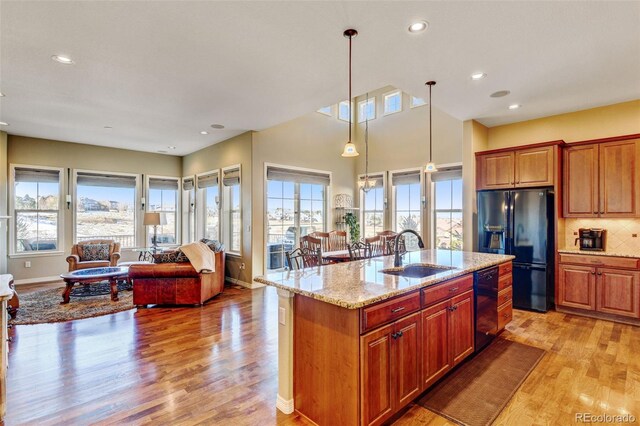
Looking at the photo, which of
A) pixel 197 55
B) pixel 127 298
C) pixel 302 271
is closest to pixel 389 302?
pixel 302 271

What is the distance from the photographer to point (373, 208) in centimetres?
774

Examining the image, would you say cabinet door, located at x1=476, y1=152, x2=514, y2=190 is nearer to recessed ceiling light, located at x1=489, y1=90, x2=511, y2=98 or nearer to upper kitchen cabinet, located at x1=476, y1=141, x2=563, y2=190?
upper kitchen cabinet, located at x1=476, y1=141, x2=563, y2=190

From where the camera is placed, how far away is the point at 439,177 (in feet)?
21.0

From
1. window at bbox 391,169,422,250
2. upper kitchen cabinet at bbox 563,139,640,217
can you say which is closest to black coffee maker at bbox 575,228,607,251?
upper kitchen cabinet at bbox 563,139,640,217

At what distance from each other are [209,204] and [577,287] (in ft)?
22.9

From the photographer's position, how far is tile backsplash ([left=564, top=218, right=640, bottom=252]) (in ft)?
13.8

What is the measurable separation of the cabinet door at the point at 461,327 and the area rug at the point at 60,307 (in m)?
4.43

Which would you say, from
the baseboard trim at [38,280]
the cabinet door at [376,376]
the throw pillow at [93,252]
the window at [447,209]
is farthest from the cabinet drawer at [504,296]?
the baseboard trim at [38,280]

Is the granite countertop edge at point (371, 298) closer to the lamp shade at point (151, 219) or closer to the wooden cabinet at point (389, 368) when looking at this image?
the wooden cabinet at point (389, 368)

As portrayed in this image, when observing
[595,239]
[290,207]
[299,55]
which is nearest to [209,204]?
[290,207]

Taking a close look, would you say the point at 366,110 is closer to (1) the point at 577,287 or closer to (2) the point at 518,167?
(2) the point at 518,167

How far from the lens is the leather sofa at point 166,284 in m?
4.74

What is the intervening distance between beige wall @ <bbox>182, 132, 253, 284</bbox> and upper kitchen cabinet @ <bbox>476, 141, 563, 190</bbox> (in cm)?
403

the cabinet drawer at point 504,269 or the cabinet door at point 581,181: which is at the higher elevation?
the cabinet door at point 581,181
